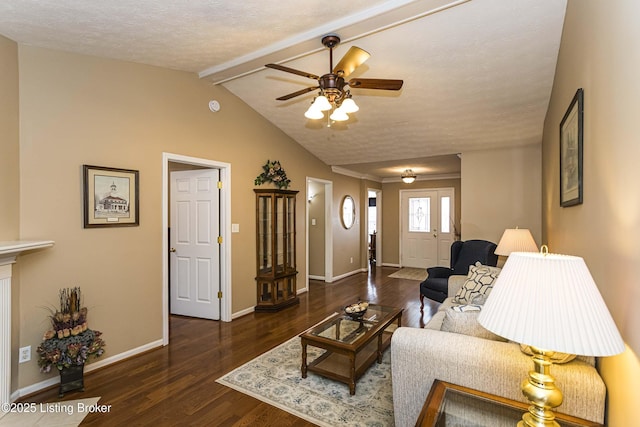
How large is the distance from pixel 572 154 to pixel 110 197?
365 centimetres

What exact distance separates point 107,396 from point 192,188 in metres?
2.50

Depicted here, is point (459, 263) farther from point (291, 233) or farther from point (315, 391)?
point (315, 391)

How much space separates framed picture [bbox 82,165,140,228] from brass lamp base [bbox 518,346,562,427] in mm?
3258

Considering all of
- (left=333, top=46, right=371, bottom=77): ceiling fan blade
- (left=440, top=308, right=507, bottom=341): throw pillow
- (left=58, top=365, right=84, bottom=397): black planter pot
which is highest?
(left=333, top=46, right=371, bottom=77): ceiling fan blade

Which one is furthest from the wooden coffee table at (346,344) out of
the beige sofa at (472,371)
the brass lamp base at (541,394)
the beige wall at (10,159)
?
the beige wall at (10,159)

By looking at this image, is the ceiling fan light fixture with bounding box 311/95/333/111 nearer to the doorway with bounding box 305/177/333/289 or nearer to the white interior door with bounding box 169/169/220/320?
the white interior door with bounding box 169/169/220/320

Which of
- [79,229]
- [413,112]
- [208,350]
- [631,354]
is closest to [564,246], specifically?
[631,354]

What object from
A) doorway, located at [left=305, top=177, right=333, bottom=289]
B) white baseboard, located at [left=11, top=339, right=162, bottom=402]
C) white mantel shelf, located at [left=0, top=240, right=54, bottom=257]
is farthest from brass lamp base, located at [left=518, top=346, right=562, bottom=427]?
doorway, located at [left=305, top=177, right=333, bottom=289]

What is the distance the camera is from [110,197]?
9.61 ft

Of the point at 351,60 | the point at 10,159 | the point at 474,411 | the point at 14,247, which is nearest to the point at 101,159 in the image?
the point at 10,159

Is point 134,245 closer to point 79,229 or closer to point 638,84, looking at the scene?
point 79,229

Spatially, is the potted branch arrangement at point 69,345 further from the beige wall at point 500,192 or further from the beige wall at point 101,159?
the beige wall at point 500,192

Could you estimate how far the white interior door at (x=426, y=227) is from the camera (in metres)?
7.64

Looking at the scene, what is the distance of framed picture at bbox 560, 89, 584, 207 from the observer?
182 cm
